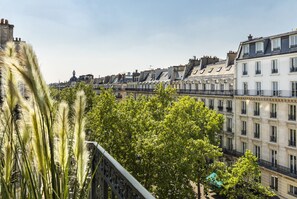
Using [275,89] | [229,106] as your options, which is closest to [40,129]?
[275,89]

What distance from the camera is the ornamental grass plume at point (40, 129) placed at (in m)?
1.31

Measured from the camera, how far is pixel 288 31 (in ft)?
89.0

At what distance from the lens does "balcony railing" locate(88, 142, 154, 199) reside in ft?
6.68

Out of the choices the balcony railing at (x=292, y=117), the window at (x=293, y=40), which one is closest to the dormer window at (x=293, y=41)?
the window at (x=293, y=40)

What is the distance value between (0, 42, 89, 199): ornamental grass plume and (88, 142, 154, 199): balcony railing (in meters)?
0.19

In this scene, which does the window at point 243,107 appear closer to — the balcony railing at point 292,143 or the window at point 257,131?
the window at point 257,131

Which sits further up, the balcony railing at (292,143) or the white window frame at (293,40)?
the white window frame at (293,40)

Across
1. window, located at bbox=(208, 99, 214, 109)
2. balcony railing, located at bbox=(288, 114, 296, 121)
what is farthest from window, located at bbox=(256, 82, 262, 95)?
window, located at bbox=(208, 99, 214, 109)

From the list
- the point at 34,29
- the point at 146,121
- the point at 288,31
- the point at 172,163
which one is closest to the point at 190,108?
the point at 146,121

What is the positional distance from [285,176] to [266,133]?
14.6 ft

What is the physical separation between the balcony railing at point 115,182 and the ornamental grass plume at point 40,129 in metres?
0.19

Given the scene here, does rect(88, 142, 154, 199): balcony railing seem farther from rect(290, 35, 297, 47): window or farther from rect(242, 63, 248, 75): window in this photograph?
rect(242, 63, 248, 75): window

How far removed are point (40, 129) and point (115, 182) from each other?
1.53m

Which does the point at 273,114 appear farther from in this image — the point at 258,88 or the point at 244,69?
the point at 244,69
